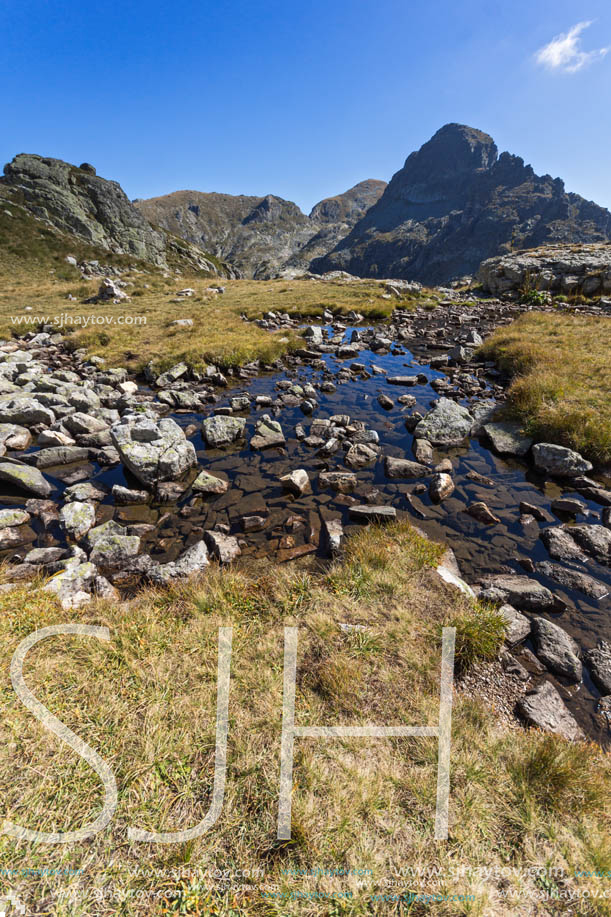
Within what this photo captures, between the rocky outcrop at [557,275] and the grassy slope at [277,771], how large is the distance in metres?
47.5

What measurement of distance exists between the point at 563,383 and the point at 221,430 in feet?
38.6

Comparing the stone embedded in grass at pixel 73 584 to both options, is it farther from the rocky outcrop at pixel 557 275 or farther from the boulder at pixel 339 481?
the rocky outcrop at pixel 557 275

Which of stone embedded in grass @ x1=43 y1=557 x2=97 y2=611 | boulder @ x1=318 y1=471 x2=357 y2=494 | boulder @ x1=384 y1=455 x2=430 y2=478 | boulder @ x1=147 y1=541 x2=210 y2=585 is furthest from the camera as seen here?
boulder @ x1=384 y1=455 x2=430 y2=478

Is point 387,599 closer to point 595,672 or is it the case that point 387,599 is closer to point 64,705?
point 595,672

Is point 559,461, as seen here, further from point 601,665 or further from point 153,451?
point 153,451

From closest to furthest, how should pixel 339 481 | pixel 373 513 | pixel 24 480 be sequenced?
pixel 373 513
pixel 24 480
pixel 339 481

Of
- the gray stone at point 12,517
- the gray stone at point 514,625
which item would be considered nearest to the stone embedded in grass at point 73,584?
the gray stone at point 12,517

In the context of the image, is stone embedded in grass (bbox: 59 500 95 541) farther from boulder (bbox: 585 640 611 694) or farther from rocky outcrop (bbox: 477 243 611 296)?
rocky outcrop (bbox: 477 243 611 296)

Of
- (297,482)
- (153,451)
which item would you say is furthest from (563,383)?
(153,451)

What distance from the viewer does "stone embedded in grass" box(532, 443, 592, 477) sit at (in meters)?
A: 8.53

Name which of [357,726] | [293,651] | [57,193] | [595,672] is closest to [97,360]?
[293,651]

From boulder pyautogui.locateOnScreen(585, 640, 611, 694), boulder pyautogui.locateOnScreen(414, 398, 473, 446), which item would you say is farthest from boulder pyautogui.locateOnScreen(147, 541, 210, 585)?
boulder pyautogui.locateOnScreen(414, 398, 473, 446)

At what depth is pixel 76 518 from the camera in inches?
271

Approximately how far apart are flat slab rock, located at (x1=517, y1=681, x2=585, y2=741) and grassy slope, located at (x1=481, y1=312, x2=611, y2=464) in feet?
24.3
